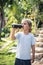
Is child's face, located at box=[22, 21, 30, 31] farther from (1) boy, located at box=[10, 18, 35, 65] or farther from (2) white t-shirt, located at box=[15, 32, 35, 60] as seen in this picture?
(2) white t-shirt, located at box=[15, 32, 35, 60]

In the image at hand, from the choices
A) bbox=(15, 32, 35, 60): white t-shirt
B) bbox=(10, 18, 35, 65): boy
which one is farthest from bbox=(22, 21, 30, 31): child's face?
bbox=(15, 32, 35, 60): white t-shirt

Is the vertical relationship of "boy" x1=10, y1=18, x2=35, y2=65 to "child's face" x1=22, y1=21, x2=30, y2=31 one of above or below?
below

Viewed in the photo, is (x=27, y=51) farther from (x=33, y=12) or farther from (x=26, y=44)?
(x=33, y=12)

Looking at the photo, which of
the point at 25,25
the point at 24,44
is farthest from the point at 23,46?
the point at 25,25

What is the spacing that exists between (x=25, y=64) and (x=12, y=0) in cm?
817

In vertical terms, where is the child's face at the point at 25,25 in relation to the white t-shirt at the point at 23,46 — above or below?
above

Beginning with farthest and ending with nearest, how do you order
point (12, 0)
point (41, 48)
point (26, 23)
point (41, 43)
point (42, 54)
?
point (12, 0) < point (41, 43) < point (41, 48) < point (42, 54) < point (26, 23)

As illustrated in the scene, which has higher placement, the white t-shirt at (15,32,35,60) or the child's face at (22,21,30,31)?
the child's face at (22,21,30,31)

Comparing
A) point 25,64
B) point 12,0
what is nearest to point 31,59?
point 25,64

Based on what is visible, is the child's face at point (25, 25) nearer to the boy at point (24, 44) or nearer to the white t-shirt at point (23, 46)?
the boy at point (24, 44)

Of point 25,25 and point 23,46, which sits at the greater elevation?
point 25,25

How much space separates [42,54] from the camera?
927 cm

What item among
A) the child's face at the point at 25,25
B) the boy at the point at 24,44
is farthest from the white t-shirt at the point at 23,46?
the child's face at the point at 25,25

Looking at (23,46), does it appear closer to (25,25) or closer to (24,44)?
(24,44)
